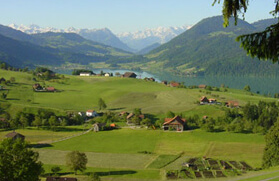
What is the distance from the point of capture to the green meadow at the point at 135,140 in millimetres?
52375

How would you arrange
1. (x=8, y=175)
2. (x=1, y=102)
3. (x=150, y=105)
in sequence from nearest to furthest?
(x=8, y=175) < (x=1, y=102) < (x=150, y=105)

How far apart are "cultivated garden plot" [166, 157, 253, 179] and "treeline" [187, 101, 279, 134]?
21328 mm

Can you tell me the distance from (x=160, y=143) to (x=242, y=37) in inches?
2152

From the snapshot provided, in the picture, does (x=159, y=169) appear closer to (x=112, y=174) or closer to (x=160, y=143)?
(x=112, y=174)

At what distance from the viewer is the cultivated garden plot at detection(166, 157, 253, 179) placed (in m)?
46.0

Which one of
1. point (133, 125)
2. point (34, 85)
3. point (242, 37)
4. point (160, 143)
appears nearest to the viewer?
point (242, 37)

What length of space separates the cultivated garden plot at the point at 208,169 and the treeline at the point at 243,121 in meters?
21.3

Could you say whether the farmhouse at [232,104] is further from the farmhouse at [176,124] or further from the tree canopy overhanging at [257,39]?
the tree canopy overhanging at [257,39]

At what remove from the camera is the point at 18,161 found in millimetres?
34906

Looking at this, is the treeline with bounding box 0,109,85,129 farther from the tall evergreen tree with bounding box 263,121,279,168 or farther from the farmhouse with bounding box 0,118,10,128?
the tall evergreen tree with bounding box 263,121,279,168

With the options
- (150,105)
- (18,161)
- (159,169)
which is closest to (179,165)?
(159,169)

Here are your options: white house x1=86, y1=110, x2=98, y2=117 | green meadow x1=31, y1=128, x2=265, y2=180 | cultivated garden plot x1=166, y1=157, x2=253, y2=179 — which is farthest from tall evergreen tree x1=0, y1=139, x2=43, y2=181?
white house x1=86, y1=110, x2=98, y2=117

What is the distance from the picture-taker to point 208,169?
48.7 m

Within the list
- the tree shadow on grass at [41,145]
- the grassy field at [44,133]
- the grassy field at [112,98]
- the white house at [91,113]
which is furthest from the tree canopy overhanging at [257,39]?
the white house at [91,113]
